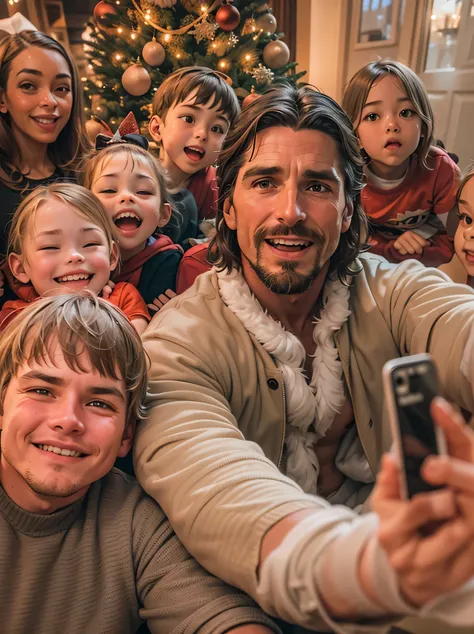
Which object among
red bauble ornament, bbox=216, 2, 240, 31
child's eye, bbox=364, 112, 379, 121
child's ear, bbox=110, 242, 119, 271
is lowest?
child's ear, bbox=110, 242, 119, 271

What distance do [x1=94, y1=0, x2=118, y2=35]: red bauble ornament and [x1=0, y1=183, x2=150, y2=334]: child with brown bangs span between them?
80.0 inches

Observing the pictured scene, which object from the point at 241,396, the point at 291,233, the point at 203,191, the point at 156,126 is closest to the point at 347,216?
the point at 291,233

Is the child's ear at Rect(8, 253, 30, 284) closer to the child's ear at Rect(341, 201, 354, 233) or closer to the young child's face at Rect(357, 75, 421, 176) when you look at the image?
the child's ear at Rect(341, 201, 354, 233)

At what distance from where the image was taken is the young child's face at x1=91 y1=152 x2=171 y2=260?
1.72 metres

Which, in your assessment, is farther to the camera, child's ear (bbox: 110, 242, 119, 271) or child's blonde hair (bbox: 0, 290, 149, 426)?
child's ear (bbox: 110, 242, 119, 271)

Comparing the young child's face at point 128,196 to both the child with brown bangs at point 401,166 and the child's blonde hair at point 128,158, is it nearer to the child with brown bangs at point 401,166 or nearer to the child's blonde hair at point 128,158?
the child's blonde hair at point 128,158

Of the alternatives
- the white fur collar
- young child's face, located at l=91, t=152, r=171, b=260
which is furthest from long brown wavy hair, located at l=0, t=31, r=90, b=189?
the white fur collar

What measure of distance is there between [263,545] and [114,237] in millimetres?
1198

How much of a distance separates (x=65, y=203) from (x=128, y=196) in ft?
0.81

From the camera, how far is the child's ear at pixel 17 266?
158 centimetres

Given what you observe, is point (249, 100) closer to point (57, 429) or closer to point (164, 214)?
point (164, 214)

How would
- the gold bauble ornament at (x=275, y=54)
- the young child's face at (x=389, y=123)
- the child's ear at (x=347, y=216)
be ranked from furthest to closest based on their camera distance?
the gold bauble ornament at (x=275, y=54) < the young child's face at (x=389, y=123) < the child's ear at (x=347, y=216)

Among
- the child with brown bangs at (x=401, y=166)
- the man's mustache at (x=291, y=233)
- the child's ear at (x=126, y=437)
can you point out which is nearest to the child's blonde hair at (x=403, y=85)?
the child with brown bangs at (x=401, y=166)

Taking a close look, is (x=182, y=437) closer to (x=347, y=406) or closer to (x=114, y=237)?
(x=347, y=406)
